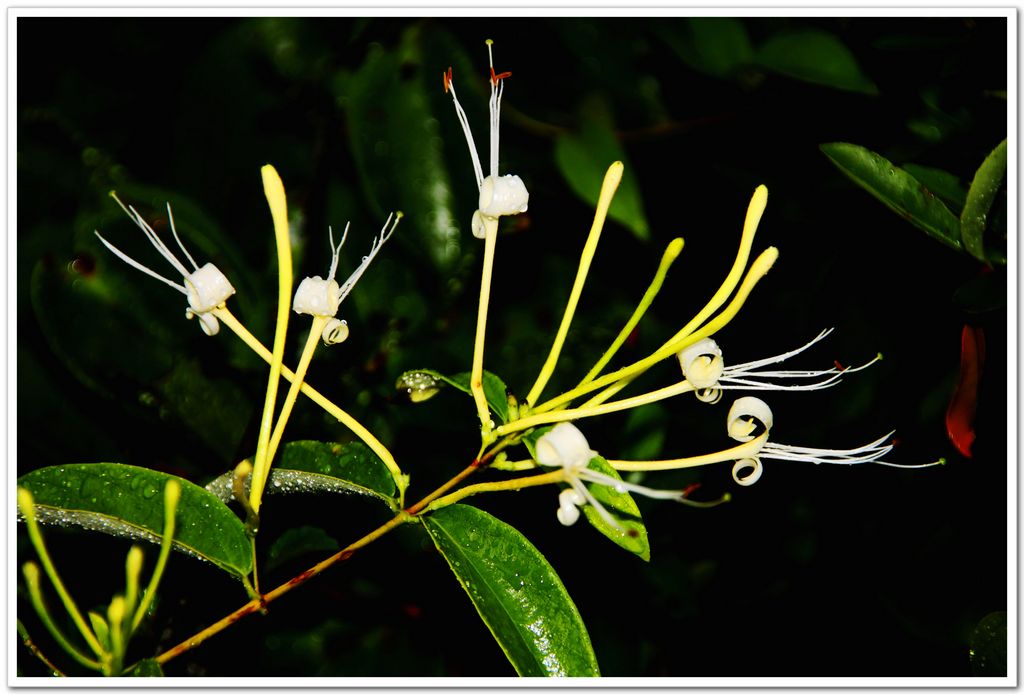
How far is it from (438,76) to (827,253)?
73 cm

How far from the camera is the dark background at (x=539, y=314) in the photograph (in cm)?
131

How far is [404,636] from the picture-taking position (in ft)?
4.98

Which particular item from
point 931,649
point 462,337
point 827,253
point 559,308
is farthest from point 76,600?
point 931,649

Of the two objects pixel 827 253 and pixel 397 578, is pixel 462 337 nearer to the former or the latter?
pixel 397 578

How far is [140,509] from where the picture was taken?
945 millimetres

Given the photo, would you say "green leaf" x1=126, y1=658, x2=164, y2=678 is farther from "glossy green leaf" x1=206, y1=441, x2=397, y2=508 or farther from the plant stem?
Answer: "glossy green leaf" x1=206, y1=441, x2=397, y2=508

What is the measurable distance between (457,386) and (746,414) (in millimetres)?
309

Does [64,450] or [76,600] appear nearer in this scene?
[76,600]

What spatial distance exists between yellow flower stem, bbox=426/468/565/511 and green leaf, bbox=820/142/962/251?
1.75ft

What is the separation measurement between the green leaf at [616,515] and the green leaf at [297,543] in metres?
0.37

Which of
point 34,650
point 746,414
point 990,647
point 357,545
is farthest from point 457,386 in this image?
point 990,647

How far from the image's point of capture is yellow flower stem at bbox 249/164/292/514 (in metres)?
0.86

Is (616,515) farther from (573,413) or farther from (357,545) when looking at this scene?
(357,545)

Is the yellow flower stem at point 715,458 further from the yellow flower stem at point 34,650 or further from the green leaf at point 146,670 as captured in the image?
the yellow flower stem at point 34,650
